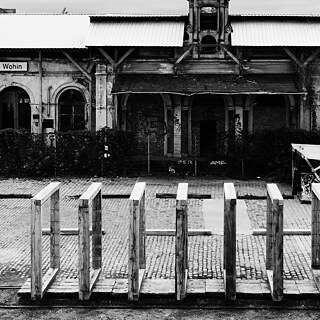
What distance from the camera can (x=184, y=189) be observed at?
11.5m

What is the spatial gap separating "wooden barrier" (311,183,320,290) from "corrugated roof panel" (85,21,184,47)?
1368 centimetres

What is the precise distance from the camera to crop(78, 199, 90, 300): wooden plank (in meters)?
10.7

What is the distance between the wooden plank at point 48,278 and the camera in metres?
11.0

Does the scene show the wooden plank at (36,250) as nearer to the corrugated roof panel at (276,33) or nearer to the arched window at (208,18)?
the corrugated roof panel at (276,33)

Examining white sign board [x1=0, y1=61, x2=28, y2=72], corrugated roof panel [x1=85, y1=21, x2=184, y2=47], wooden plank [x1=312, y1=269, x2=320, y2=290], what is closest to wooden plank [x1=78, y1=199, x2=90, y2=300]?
wooden plank [x1=312, y1=269, x2=320, y2=290]

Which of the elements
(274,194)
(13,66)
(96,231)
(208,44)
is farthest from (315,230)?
(13,66)

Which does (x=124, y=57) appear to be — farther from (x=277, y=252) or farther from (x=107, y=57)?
(x=277, y=252)

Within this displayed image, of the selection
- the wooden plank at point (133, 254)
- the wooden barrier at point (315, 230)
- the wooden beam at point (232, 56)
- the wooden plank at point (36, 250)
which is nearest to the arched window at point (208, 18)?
the wooden beam at point (232, 56)

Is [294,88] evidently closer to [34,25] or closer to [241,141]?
[241,141]

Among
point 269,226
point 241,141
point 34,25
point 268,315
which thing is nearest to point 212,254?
point 269,226

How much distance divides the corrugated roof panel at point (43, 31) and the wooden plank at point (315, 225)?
15984 mm

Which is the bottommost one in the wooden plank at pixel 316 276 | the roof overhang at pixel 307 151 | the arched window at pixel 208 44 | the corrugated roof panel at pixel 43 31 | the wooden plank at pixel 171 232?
the wooden plank at pixel 316 276

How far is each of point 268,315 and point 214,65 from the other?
15.7 metres

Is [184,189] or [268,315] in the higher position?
[184,189]
